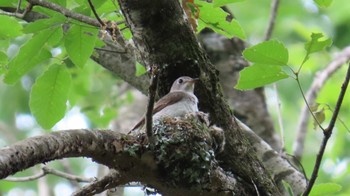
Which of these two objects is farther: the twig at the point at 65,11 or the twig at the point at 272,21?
the twig at the point at 272,21

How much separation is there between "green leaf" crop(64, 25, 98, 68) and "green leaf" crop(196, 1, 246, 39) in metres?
0.54

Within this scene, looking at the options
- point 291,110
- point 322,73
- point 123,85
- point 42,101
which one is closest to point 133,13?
point 42,101

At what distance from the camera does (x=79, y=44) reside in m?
2.98

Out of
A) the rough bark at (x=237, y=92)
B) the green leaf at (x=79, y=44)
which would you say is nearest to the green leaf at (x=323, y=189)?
the green leaf at (x=79, y=44)

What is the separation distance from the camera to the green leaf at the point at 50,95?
3189 millimetres

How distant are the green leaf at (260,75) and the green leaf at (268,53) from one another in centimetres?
9

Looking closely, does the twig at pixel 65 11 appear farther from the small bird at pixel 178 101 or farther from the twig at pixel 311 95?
the twig at pixel 311 95

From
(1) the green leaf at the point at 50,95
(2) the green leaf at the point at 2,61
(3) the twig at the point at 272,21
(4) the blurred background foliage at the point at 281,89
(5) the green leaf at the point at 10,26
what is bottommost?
(4) the blurred background foliage at the point at 281,89

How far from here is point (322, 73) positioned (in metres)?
5.95

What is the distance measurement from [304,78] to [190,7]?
5523 millimetres

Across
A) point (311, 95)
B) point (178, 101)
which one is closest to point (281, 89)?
point (311, 95)

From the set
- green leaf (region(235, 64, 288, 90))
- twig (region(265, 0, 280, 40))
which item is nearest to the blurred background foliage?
twig (region(265, 0, 280, 40))

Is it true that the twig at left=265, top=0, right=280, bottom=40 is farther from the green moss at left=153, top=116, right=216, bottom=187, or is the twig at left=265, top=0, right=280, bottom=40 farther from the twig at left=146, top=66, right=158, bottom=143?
the twig at left=146, top=66, right=158, bottom=143

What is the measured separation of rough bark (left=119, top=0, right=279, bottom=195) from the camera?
291cm
